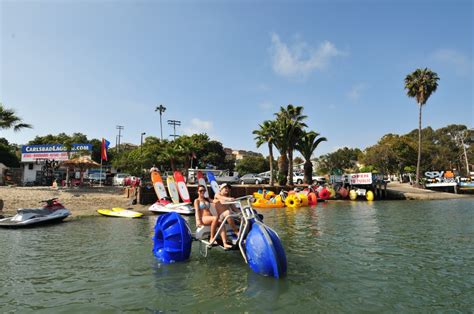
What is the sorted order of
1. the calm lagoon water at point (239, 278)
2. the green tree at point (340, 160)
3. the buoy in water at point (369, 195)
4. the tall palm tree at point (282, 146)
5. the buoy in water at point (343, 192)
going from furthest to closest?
the green tree at point (340, 160)
the tall palm tree at point (282, 146)
the buoy in water at point (343, 192)
the buoy in water at point (369, 195)
the calm lagoon water at point (239, 278)

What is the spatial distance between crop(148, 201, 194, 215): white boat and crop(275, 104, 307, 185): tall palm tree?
23078mm

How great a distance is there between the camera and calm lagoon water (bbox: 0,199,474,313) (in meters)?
5.79

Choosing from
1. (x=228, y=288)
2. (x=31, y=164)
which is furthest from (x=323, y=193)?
(x=31, y=164)

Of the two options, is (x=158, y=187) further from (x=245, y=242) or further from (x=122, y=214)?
(x=245, y=242)

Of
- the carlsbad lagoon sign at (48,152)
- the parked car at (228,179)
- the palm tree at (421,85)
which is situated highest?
the palm tree at (421,85)

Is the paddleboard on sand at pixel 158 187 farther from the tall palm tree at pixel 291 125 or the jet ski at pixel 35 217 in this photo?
the tall palm tree at pixel 291 125

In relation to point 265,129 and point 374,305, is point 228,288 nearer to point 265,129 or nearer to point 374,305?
point 374,305

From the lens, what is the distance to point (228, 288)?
6512 millimetres

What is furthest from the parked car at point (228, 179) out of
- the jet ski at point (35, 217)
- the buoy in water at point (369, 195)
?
the jet ski at point (35, 217)

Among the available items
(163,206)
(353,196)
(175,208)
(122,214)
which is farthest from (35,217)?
(353,196)

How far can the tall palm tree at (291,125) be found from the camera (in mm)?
44062

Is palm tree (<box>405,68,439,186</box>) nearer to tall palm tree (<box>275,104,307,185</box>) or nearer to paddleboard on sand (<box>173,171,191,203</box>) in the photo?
tall palm tree (<box>275,104,307,185</box>)

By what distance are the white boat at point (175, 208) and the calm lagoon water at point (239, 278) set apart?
9.65m

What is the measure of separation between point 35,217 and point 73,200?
990 centimetres
